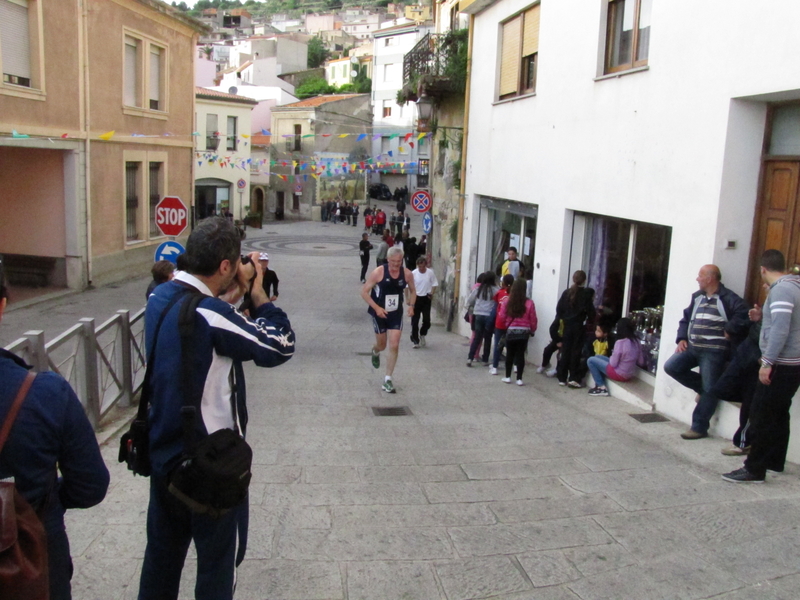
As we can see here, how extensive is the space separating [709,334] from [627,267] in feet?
8.61

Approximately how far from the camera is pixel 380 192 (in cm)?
6347

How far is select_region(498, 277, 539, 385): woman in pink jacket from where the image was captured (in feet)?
32.1

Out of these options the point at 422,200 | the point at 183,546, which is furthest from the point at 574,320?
the point at 422,200

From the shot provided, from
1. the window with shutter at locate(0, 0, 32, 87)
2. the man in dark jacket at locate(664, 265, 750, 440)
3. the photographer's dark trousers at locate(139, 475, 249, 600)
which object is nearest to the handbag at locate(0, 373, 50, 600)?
the photographer's dark trousers at locate(139, 475, 249, 600)

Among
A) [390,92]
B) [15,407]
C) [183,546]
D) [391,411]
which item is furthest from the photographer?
[390,92]

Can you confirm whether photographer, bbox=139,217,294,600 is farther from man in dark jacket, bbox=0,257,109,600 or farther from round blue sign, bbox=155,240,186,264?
round blue sign, bbox=155,240,186,264

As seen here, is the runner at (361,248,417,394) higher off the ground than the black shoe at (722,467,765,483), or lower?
higher

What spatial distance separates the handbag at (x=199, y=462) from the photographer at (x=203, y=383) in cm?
3

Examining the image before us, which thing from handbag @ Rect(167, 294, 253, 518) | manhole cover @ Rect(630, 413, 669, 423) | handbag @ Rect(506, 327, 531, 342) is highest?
handbag @ Rect(167, 294, 253, 518)

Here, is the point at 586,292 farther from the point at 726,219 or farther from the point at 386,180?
the point at 386,180

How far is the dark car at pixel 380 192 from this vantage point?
6331 cm

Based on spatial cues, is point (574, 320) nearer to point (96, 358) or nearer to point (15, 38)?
point (96, 358)

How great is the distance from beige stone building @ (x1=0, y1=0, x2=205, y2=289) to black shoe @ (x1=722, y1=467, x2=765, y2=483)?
48.0 ft

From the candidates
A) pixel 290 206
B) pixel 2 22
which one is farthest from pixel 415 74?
pixel 290 206
